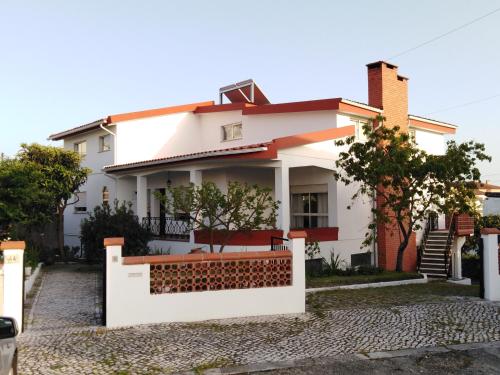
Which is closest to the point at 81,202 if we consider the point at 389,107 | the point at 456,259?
the point at 389,107

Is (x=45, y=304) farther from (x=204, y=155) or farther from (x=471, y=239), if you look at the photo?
(x=471, y=239)

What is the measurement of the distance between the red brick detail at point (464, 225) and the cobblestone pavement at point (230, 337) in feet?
30.7

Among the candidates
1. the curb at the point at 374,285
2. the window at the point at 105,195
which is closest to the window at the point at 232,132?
the window at the point at 105,195

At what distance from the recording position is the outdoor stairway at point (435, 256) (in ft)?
56.4

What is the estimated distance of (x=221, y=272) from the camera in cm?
843

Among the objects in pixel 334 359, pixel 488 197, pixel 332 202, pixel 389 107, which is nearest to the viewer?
pixel 334 359

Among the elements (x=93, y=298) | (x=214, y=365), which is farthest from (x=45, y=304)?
(x=214, y=365)

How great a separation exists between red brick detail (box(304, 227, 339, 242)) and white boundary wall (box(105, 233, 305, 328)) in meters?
5.16

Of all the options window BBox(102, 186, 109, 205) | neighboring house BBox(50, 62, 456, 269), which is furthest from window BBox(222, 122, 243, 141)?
window BBox(102, 186, 109, 205)

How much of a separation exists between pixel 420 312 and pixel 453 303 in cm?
145

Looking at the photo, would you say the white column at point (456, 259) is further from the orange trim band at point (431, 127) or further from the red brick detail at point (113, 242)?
the red brick detail at point (113, 242)

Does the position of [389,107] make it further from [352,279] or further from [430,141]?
[352,279]

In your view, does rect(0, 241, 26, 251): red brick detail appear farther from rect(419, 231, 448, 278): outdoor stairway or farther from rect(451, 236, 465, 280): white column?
rect(451, 236, 465, 280): white column

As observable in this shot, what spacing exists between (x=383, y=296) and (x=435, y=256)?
7952 millimetres
